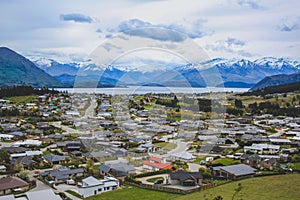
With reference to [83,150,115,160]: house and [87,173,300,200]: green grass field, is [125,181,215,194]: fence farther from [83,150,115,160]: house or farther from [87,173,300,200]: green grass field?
[83,150,115,160]: house

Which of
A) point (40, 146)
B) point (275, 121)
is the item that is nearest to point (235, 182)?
point (40, 146)

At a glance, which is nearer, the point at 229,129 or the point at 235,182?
the point at 235,182

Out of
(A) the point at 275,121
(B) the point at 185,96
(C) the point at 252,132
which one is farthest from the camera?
(B) the point at 185,96

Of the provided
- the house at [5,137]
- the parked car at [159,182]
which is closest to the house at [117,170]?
the parked car at [159,182]

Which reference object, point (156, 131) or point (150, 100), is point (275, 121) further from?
point (150, 100)

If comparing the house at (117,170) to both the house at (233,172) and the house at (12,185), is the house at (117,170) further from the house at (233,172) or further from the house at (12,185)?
the house at (233,172)

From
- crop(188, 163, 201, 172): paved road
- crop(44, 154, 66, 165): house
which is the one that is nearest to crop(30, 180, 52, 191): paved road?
crop(44, 154, 66, 165): house

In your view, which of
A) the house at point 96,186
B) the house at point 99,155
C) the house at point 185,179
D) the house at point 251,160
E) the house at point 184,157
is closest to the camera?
the house at point 96,186
